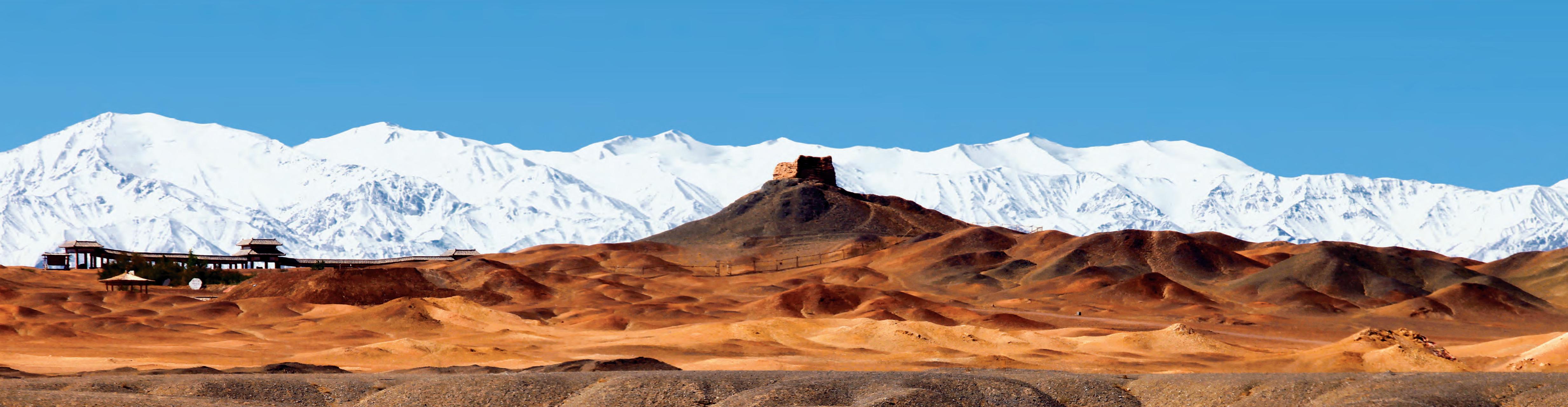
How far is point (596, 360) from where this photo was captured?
5000cm

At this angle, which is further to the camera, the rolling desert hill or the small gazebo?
the small gazebo

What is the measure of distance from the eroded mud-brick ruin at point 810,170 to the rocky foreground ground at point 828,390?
149 meters

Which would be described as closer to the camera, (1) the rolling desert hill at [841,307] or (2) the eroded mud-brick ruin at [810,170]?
(1) the rolling desert hill at [841,307]

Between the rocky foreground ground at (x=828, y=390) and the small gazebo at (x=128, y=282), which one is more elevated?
the small gazebo at (x=128, y=282)

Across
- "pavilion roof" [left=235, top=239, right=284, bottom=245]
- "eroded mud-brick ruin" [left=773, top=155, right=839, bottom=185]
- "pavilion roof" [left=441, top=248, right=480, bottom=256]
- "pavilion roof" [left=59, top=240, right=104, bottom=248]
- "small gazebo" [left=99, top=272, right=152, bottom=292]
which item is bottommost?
"small gazebo" [left=99, top=272, right=152, bottom=292]

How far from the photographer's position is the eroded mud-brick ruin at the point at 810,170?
185750 millimetres

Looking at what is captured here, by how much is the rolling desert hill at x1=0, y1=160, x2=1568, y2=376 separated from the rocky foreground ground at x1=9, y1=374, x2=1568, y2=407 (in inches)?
457

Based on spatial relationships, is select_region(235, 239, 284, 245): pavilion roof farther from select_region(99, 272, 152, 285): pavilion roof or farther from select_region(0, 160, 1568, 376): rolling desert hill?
select_region(99, 272, 152, 285): pavilion roof

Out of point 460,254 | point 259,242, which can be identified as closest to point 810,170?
point 460,254

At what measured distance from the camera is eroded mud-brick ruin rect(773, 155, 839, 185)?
186m

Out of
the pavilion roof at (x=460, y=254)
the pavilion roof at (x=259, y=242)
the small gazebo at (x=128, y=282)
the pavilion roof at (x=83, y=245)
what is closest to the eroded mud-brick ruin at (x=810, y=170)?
the pavilion roof at (x=460, y=254)

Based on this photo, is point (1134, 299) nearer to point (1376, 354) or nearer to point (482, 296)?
point (482, 296)

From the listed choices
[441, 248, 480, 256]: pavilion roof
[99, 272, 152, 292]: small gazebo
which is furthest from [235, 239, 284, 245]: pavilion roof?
[99, 272, 152, 292]: small gazebo

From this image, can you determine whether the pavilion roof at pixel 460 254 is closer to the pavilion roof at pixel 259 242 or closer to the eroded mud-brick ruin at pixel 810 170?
the pavilion roof at pixel 259 242
